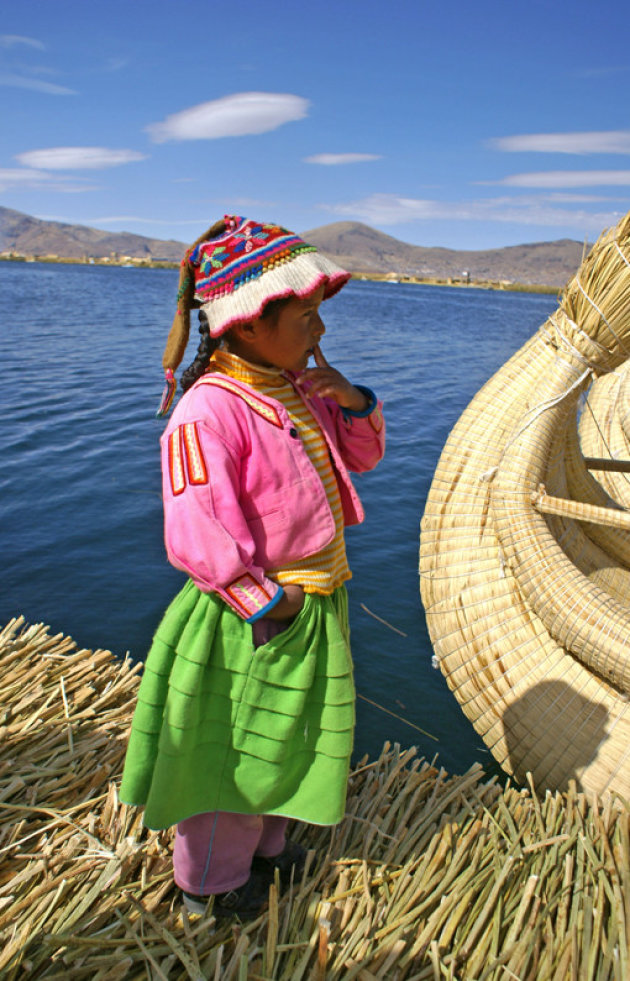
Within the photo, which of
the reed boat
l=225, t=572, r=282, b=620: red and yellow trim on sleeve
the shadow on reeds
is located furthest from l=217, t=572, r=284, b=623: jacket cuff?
the shadow on reeds

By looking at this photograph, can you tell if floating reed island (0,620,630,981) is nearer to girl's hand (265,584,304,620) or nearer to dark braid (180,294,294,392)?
girl's hand (265,584,304,620)

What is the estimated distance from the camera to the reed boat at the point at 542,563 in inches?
108

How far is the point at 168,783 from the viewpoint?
171cm

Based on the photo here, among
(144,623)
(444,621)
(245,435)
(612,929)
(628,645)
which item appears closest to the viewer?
(245,435)

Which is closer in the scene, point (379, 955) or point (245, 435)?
point (245, 435)

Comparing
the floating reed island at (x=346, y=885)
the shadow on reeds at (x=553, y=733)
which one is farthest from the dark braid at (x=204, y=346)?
the shadow on reeds at (x=553, y=733)

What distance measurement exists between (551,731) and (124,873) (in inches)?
65.2

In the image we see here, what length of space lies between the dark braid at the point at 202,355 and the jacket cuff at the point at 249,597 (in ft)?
1.71

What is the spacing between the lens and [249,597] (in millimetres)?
1562

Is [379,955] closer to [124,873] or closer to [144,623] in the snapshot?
[124,873]

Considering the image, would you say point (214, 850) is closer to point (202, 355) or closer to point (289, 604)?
point (289, 604)

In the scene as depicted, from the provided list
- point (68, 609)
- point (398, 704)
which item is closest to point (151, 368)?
point (68, 609)

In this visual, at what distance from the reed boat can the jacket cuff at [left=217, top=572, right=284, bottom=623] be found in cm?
159

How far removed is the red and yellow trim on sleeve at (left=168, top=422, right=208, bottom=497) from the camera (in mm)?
1540
